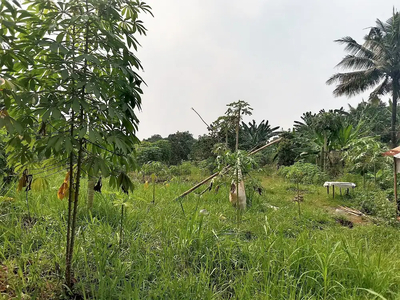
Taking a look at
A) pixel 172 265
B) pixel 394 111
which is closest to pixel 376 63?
pixel 394 111

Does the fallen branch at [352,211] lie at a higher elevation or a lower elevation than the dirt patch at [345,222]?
higher

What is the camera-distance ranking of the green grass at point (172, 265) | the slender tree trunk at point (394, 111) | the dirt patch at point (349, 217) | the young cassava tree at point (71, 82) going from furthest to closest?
the slender tree trunk at point (394, 111) → the dirt patch at point (349, 217) → the green grass at point (172, 265) → the young cassava tree at point (71, 82)

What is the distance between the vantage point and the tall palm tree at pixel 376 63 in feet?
52.4

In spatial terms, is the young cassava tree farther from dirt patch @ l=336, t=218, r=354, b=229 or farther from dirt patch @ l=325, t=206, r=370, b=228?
dirt patch @ l=325, t=206, r=370, b=228

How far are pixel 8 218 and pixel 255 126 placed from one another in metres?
18.2

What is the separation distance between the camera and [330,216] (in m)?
4.93

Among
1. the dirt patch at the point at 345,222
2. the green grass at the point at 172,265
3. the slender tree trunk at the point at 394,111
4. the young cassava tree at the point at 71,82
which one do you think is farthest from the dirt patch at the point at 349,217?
the slender tree trunk at the point at 394,111

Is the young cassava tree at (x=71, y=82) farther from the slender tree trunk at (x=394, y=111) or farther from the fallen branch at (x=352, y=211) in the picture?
the slender tree trunk at (x=394, y=111)

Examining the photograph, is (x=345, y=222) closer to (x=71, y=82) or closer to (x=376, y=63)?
(x=71, y=82)

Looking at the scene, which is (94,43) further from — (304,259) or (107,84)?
(304,259)

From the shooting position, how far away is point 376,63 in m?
16.5

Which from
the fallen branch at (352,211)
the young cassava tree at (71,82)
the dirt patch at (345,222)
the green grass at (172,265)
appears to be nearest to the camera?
the young cassava tree at (71,82)

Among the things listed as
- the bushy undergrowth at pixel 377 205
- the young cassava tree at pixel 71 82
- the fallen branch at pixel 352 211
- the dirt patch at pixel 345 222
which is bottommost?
the dirt patch at pixel 345 222

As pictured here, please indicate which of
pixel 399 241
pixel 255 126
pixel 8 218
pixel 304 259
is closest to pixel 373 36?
pixel 255 126
